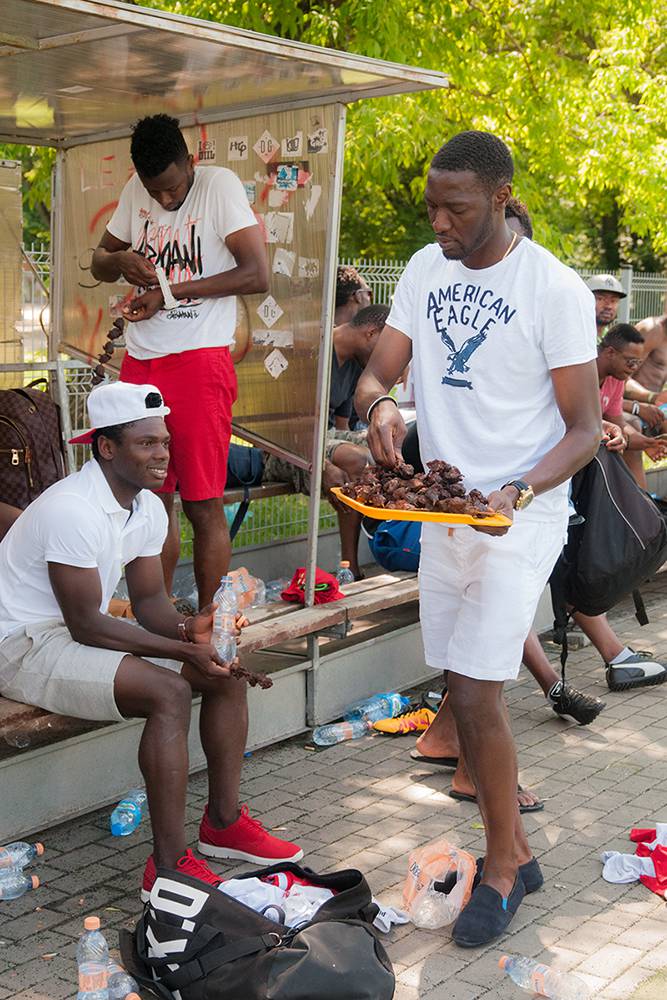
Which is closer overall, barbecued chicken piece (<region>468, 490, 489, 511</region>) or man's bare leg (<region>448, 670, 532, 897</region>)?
barbecued chicken piece (<region>468, 490, 489, 511</region>)

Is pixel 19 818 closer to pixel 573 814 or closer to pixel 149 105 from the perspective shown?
pixel 573 814

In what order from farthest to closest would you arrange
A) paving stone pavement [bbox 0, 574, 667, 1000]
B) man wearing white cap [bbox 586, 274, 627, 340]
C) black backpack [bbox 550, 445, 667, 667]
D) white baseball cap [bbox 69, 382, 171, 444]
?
man wearing white cap [bbox 586, 274, 627, 340] → black backpack [bbox 550, 445, 667, 667] → white baseball cap [bbox 69, 382, 171, 444] → paving stone pavement [bbox 0, 574, 667, 1000]

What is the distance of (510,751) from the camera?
160 inches

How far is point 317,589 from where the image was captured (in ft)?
19.7

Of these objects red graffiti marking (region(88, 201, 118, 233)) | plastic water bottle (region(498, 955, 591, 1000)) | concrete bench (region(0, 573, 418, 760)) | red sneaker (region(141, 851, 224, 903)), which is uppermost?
red graffiti marking (region(88, 201, 118, 233))

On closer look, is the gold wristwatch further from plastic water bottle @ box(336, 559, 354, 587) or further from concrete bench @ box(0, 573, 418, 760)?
plastic water bottle @ box(336, 559, 354, 587)

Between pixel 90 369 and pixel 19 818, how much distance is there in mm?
3091

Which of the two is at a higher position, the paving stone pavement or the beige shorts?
the beige shorts

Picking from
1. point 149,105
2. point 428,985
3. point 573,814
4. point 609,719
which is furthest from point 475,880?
point 149,105

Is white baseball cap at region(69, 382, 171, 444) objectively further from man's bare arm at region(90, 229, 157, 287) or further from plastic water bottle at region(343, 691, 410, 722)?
plastic water bottle at region(343, 691, 410, 722)

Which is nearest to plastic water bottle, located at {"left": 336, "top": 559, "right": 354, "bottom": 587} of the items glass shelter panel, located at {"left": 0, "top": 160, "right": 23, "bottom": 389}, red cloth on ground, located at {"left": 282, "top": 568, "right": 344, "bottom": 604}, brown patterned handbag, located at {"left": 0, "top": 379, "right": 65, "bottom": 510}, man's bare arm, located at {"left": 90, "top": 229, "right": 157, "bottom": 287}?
red cloth on ground, located at {"left": 282, "top": 568, "right": 344, "bottom": 604}

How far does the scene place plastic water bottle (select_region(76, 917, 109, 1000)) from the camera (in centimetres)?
355

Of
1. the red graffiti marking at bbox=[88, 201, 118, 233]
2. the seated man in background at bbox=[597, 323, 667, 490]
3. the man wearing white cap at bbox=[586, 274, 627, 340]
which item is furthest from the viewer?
the man wearing white cap at bbox=[586, 274, 627, 340]

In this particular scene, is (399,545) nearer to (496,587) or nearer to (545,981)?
(496,587)
